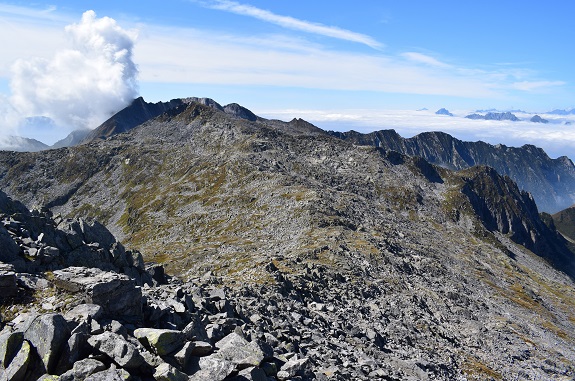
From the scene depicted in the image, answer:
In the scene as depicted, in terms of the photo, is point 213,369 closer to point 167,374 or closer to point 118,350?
point 167,374

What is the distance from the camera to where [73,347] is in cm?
1529

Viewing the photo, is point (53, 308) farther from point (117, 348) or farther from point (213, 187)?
point (213, 187)

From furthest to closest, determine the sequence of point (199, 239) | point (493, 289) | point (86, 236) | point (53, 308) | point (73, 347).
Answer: point (199, 239) < point (493, 289) < point (86, 236) < point (53, 308) < point (73, 347)

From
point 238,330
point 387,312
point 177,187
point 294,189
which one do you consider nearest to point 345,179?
point 294,189

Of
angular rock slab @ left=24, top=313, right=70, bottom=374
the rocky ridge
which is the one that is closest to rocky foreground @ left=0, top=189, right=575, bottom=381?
angular rock slab @ left=24, top=313, right=70, bottom=374

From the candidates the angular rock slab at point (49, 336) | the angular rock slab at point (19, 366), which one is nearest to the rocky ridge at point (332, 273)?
the angular rock slab at point (49, 336)

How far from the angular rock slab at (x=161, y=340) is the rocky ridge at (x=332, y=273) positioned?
6.4 inches

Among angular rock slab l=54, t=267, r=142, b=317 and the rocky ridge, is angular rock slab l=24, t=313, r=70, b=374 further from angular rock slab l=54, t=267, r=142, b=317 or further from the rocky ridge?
angular rock slab l=54, t=267, r=142, b=317

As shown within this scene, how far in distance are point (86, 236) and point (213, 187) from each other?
355 ft

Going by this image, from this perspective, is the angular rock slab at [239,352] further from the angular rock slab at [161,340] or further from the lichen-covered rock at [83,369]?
the lichen-covered rock at [83,369]

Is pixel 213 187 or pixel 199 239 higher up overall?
pixel 213 187

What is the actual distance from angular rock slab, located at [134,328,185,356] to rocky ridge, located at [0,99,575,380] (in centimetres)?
16

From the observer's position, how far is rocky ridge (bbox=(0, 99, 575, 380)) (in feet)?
100

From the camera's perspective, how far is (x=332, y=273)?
178ft
